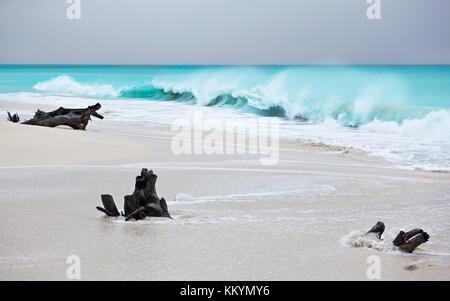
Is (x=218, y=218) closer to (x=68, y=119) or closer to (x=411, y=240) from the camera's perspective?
(x=411, y=240)

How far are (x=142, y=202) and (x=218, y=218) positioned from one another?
0.66 meters

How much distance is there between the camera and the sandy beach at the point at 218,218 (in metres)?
4.06

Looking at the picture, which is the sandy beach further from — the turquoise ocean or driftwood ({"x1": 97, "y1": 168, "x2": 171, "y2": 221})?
the turquoise ocean

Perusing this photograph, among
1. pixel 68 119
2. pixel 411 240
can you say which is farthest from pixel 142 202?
pixel 68 119

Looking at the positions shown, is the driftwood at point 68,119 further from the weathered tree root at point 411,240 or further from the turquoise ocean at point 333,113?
the weathered tree root at point 411,240

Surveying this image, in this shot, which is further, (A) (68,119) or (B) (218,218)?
(A) (68,119)

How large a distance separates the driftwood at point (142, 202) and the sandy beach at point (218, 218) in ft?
0.28

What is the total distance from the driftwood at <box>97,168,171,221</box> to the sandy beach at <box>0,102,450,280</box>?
86 mm

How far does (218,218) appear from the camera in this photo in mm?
5359

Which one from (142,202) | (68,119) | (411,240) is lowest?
(411,240)

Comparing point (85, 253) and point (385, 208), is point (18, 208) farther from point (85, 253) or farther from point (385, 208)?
point (385, 208)

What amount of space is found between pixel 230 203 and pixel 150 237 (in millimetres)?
1445
